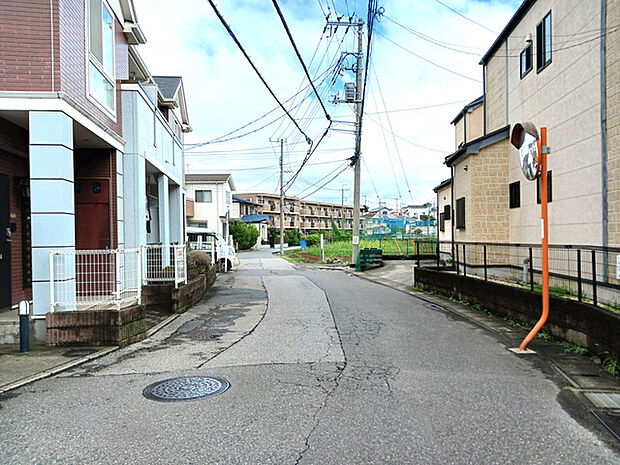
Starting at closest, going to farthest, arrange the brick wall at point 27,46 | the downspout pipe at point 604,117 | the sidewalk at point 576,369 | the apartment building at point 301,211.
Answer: the sidewalk at point 576,369 < the brick wall at point 27,46 < the downspout pipe at point 604,117 < the apartment building at point 301,211

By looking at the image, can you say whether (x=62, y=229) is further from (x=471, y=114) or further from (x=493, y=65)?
(x=471, y=114)

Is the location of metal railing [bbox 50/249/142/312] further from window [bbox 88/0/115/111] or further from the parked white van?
the parked white van

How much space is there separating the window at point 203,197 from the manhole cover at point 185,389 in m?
40.7

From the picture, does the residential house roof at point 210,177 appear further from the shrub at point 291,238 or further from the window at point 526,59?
the window at point 526,59

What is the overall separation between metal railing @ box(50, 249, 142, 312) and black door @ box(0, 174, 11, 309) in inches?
52.0

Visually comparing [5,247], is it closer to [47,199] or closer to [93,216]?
[93,216]

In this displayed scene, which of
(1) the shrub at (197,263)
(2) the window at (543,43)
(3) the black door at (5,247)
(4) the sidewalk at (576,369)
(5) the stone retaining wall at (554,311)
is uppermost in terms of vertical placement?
(2) the window at (543,43)

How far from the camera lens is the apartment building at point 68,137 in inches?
283

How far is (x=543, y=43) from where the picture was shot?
1196 cm

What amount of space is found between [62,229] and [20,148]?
280 cm

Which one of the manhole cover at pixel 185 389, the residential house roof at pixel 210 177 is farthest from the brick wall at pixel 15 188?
the residential house roof at pixel 210 177

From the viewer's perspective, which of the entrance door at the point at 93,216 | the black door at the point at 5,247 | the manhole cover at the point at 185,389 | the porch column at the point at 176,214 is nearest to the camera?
the manhole cover at the point at 185,389

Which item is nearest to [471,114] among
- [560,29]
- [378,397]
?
[560,29]

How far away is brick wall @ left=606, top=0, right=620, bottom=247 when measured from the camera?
339 inches
